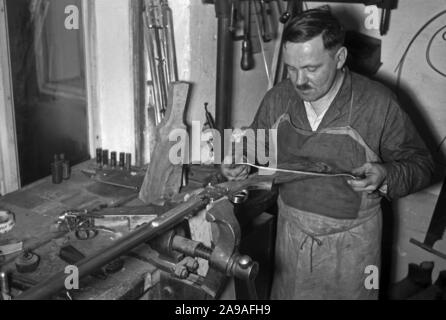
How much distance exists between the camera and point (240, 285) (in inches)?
82.4

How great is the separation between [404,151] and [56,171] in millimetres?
1811

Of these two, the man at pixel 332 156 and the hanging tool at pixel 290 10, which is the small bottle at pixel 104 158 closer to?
the man at pixel 332 156

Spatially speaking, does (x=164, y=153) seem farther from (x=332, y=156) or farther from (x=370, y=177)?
(x=370, y=177)

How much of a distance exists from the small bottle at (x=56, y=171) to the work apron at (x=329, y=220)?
4.05ft

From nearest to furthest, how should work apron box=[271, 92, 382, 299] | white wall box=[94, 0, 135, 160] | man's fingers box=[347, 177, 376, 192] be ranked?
1. man's fingers box=[347, 177, 376, 192]
2. work apron box=[271, 92, 382, 299]
3. white wall box=[94, 0, 135, 160]

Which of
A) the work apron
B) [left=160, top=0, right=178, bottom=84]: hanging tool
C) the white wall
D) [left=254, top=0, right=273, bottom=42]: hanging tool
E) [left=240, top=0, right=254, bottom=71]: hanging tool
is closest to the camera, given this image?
the work apron

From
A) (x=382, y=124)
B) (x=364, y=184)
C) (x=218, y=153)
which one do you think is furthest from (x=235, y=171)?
(x=218, y=153)

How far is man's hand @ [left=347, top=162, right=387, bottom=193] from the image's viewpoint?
179 centimetres

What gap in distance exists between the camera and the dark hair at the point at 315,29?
1.86m

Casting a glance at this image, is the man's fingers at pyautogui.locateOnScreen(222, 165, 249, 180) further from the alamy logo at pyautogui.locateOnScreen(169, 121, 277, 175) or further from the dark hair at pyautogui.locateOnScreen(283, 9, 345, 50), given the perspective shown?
the dark hair at pyautogui.locateOnScreen(283, 9, 345, 50)

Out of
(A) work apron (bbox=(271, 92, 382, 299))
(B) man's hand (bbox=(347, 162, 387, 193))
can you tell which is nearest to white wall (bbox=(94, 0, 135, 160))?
(A) work apron (bbox=(271, 92, 382, 299))

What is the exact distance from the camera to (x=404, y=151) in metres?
2.00
